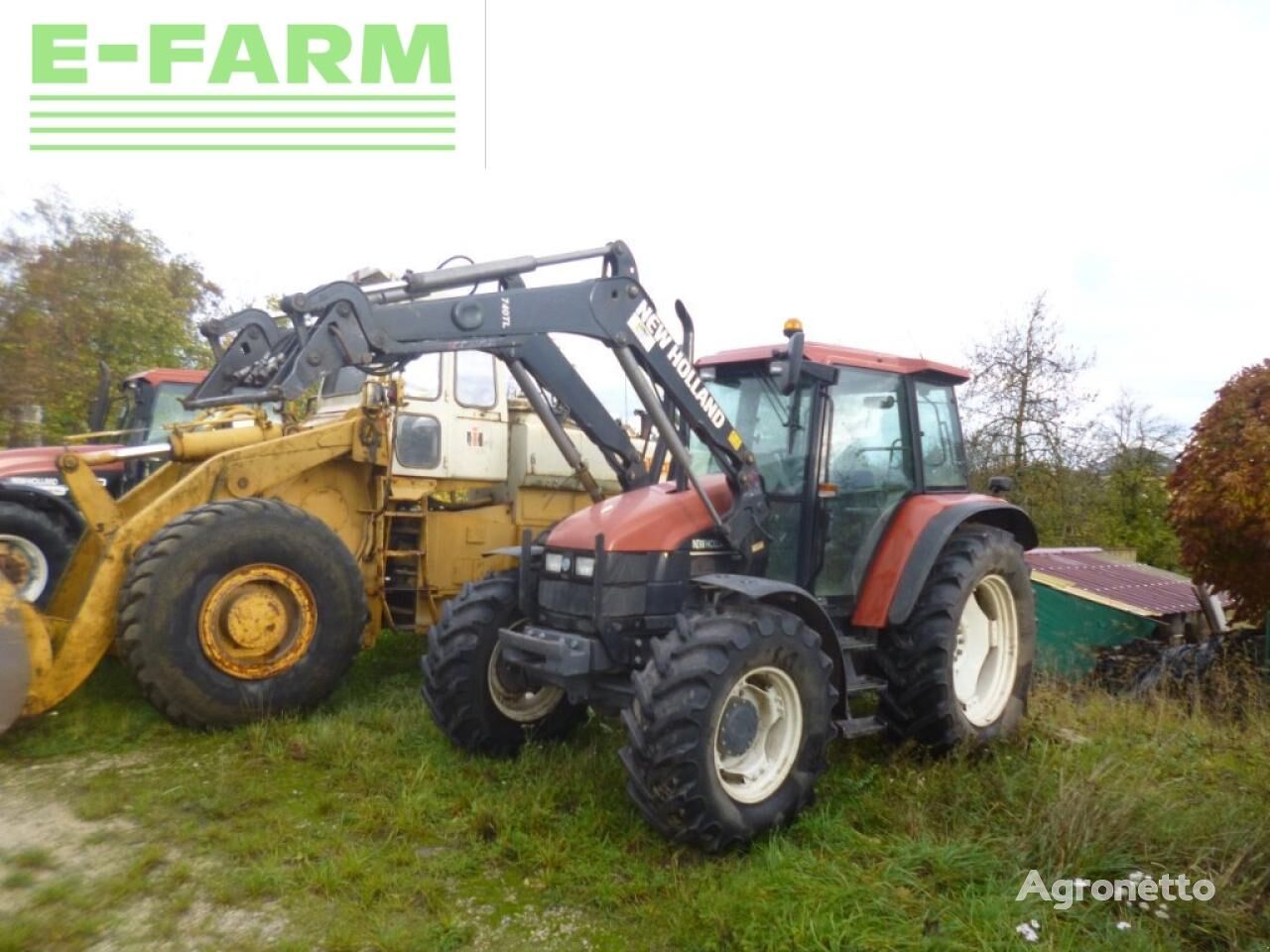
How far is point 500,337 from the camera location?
4.22 meters

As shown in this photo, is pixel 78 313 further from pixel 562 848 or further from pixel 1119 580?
pixel 1119 580

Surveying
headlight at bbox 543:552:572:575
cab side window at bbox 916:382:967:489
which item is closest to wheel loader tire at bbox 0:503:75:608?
headlight at bbox 543:552:572:575

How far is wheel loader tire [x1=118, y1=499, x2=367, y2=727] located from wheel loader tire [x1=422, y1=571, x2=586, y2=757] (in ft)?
3.77

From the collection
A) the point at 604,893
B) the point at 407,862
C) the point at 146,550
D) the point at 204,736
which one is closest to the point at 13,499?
the point at 146,550

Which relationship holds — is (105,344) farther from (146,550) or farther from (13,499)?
(146,550)

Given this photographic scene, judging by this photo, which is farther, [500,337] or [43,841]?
[500,337]

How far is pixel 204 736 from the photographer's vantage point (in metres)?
5.00

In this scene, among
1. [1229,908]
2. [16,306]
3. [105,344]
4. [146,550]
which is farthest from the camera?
[105,344]

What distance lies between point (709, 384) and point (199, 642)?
312 cm

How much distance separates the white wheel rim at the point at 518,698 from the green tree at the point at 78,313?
870 centimetres

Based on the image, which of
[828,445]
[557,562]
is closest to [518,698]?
[557,562]

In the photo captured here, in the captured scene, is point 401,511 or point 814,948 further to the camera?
point 401,511

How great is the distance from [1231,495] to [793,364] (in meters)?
6.60

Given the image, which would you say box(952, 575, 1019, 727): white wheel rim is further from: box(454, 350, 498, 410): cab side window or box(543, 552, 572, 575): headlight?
box(454, 350, 498, 410): cab side window
